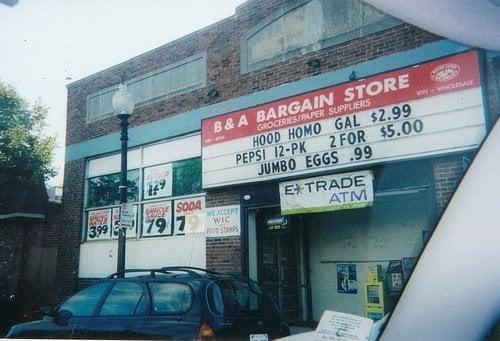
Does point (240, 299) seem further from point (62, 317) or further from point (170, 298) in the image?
point (62, 317)

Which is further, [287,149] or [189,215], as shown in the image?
[189,215]

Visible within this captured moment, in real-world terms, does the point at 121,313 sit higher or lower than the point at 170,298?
lower

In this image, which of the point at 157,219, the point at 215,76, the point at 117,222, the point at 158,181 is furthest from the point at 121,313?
the point at 117,222

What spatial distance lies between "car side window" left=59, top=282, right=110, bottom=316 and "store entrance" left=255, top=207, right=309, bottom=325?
4.17 meters

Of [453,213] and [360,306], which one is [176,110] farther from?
[453,213]

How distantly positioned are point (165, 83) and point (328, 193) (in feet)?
17.5

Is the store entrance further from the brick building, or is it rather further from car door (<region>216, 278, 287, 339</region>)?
car door (<region>216, 278, 287, 339</region>)

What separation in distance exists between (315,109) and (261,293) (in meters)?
3.96

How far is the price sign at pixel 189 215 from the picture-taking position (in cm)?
927

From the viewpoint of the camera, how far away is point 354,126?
23.3 ft

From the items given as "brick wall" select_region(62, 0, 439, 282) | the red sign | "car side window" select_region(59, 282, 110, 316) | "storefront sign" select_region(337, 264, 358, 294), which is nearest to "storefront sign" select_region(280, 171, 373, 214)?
the red sign

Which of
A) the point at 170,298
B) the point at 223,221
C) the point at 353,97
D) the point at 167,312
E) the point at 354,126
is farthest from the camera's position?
the point at 223,221

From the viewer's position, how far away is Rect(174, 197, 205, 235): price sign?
30.4 feet

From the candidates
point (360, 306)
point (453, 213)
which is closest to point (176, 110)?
point (360, 306)
